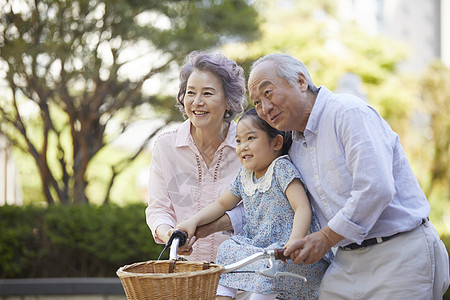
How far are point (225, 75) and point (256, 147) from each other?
0.55 meters

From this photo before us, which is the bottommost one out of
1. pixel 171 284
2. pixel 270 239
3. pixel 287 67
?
pixel 171 284

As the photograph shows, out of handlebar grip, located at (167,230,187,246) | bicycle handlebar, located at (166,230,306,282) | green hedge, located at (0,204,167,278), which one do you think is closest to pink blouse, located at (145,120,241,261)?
handlebar grip, located at (167,230,187,246)

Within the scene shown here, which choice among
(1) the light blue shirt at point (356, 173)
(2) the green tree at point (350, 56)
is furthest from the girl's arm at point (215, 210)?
(2) the green tree at point (350, 56)

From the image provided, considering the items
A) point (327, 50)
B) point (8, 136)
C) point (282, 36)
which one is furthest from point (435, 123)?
point (8, 136)

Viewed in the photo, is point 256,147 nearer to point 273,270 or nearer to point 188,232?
point 188,232

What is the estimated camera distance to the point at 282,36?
680 inches

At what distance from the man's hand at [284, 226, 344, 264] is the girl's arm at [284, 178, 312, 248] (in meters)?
0.09

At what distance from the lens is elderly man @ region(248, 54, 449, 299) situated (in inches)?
85.9

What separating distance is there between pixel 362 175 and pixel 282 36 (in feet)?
50.9

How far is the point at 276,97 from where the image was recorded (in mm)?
2355

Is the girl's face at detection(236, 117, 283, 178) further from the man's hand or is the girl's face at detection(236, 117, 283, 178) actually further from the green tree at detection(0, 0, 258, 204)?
the green tree at detection(0, 0, 258, 204)

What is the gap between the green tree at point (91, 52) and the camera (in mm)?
8438

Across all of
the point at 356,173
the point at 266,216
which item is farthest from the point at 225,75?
the point at 356,173

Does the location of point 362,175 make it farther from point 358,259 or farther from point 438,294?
point 438,294
